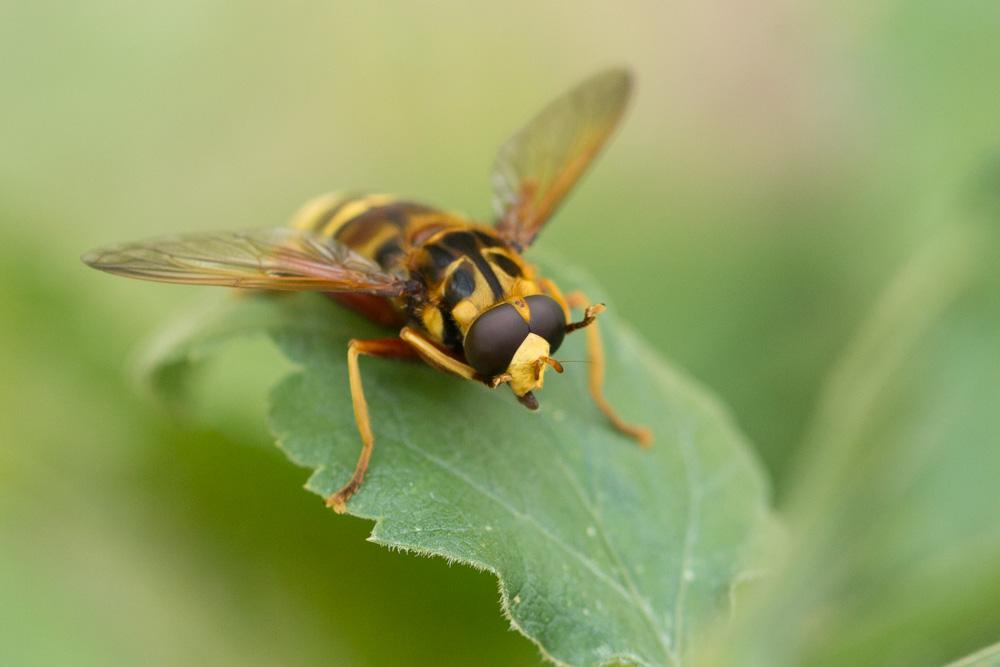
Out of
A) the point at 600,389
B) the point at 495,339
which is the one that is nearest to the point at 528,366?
the point at 495,339

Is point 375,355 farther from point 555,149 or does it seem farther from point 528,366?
Result: point 555,149

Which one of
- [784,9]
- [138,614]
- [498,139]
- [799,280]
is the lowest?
[138,614]

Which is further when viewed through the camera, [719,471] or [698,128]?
[698,128]

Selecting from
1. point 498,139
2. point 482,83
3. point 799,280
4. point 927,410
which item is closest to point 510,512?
point 927,410

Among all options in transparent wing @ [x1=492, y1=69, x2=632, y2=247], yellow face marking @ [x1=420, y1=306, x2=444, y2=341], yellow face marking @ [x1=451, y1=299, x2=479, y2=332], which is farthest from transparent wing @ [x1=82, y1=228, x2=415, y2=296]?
transparent wing @ [x1=492, y1=69, x2=632, y2=247]

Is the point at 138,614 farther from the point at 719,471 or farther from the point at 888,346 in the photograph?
the point at 888,346

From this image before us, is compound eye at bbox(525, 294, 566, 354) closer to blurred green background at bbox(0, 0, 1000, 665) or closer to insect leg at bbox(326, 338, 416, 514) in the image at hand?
insect leg at bbox(326, 338, 416, 514)

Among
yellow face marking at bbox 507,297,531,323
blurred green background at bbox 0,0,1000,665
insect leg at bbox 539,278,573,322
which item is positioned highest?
yellow face marking at bbox 507,297,531,323
